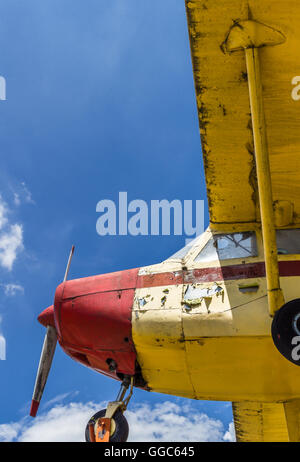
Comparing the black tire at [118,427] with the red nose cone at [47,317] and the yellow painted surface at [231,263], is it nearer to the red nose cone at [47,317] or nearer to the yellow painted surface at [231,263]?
the yellow painted surface at [231,263]

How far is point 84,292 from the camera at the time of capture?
4379mm

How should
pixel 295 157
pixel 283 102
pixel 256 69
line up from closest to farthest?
1. pixel 256 69
2. pixel 283 102
3. pixel 295 157

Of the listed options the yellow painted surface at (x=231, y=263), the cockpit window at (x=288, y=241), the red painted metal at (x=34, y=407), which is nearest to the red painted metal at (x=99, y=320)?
the yellow painted surface at (x=231, y=263)

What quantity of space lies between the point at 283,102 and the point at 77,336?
3.04 m

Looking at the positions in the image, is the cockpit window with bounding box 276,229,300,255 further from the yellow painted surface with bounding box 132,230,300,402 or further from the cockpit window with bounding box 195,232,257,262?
the cockpit window with bounding box 195,232,257,262

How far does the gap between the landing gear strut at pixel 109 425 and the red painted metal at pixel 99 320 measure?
36 centimetres

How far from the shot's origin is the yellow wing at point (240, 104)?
127 inches

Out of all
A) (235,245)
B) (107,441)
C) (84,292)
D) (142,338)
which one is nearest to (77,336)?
(84,292)

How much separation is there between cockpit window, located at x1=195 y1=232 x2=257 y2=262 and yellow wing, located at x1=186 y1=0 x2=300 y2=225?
0.70 feet

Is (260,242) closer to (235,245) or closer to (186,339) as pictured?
(235,245)

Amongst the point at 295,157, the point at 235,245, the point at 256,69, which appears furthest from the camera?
the point at 235,245

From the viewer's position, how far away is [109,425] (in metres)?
3.83

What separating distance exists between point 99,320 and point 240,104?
2491 mm

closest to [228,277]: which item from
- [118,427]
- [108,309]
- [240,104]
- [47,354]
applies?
[108,309]
